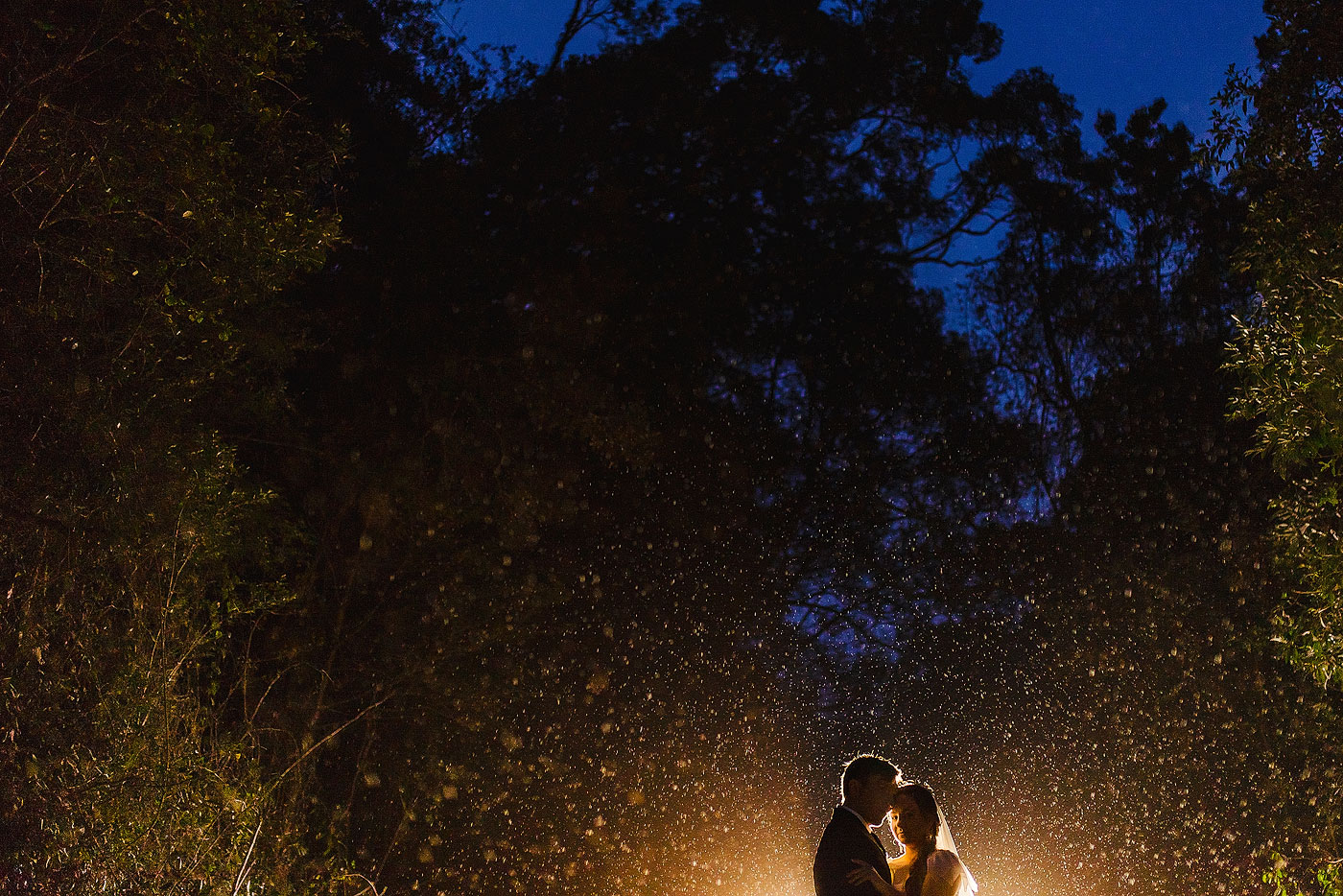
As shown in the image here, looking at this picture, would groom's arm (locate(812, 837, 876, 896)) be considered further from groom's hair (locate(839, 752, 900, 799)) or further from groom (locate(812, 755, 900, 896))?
groom's hair (locate(839, 752, 900, 799))

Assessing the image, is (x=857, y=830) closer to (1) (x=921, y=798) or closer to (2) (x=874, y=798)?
(2) (x=874, y=798)

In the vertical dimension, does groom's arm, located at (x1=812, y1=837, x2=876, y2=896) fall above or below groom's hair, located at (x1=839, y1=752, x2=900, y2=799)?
below

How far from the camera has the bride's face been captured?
4.74 m

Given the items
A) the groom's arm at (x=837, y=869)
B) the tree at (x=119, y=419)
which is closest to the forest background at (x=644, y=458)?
the tree at (x=119, y=419)

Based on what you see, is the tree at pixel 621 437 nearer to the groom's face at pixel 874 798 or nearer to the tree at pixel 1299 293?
the groom's face at pixel 874 798

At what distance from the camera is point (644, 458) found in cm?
992

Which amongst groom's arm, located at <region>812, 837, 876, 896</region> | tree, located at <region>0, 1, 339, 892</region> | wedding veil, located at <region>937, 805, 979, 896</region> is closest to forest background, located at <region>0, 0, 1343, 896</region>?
tree, located at <region>0, 1, 339, 892</region>

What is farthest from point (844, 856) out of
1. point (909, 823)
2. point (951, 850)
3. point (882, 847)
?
point (951, 850)

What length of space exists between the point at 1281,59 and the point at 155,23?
5.58 meters

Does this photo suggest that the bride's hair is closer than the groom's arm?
No

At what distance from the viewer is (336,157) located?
7.03 metres

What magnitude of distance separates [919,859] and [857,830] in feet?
0.84

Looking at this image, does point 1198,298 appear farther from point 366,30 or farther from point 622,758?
point 366,30

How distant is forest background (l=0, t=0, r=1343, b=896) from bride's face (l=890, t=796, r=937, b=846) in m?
2.12
